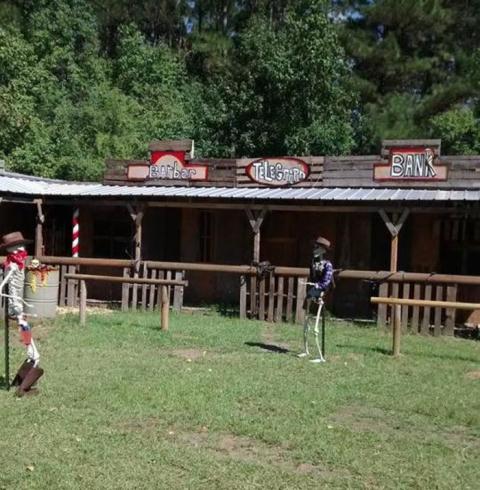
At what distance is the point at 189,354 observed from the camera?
912 centimetres

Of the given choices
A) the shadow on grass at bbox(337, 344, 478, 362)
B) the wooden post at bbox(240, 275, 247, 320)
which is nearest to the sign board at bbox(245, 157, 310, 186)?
the wooden post at bbox(240, 275, 247, 320)

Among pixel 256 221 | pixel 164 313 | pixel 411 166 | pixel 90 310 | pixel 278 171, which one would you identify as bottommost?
pixel 90 310

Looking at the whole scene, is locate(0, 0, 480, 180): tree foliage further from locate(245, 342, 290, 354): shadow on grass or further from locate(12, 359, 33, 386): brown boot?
locate(12, 359, 33, 386): brown boot

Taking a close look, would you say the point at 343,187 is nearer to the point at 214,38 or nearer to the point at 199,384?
the point at 199,384

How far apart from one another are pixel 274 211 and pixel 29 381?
8.59m

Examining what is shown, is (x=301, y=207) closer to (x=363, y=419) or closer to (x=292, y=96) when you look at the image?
(x=363, y=419)

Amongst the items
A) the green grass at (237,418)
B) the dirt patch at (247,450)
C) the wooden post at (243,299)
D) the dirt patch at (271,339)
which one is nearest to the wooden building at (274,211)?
the wooden post at (243,299)

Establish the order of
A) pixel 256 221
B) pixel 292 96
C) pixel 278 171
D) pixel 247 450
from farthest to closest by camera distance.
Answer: pixel 292 96, pixel 278 171, pixel 256 221, pixel 247 450

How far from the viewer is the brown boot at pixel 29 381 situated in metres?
6.62

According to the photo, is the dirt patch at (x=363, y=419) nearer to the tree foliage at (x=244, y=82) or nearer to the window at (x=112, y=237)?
the window at (x=112, y=237)

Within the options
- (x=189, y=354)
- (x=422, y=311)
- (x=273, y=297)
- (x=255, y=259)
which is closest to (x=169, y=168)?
(x=255, y=259)

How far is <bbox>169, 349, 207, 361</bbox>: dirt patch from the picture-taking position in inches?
350

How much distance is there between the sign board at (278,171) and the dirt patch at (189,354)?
5463mm

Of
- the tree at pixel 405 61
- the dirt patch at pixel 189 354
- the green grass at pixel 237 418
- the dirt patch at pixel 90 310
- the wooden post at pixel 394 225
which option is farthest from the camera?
the tree at pixel 405 61
